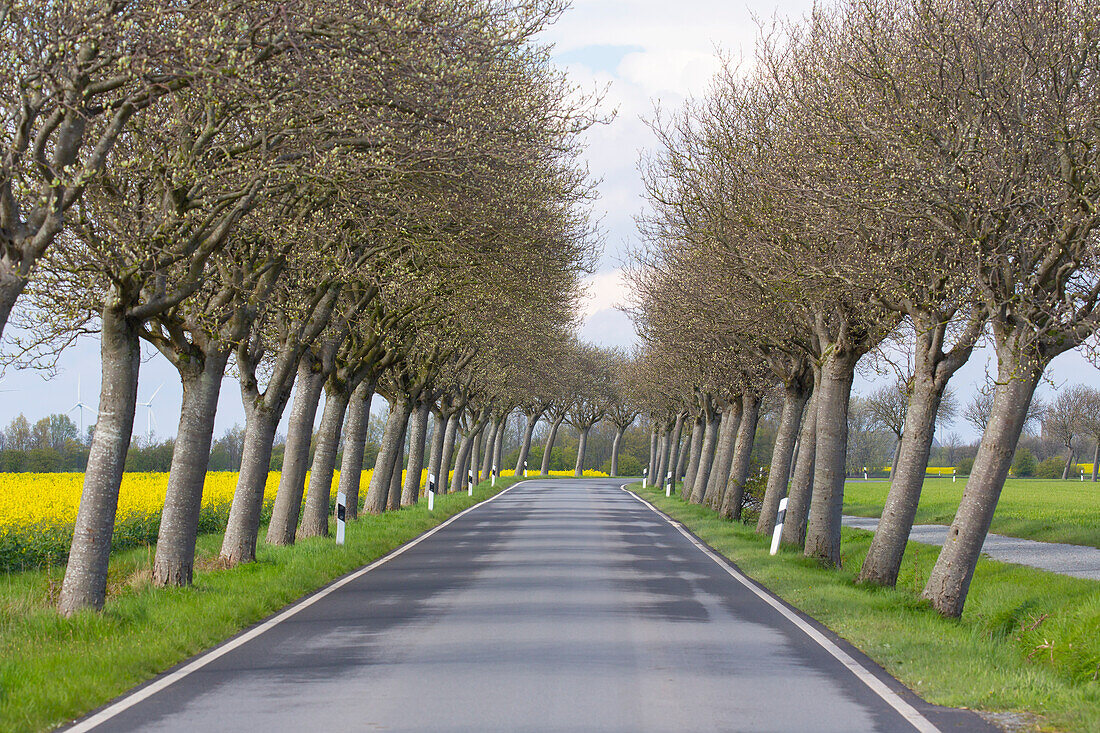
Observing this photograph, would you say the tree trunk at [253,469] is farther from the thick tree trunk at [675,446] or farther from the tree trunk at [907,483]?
the thick tree trunk at [675,446]

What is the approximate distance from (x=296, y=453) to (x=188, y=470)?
5.93m

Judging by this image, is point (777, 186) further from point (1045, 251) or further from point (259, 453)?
point (259, 453)

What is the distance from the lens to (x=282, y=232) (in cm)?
1605

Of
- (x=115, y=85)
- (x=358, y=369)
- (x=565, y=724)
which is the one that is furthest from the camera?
(x=358, y=369)

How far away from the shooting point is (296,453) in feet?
70.6

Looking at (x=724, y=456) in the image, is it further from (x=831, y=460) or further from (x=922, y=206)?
(x=922, y=206)

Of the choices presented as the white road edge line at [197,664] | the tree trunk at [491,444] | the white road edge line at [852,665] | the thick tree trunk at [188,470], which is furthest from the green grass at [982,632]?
the tree trunk at [491,444]

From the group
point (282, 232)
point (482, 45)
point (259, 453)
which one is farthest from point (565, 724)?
point (259, 453)

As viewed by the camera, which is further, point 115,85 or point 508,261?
point 508,261

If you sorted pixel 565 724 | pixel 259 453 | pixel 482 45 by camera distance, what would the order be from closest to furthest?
pixel 565 724
pixel 482 45
pixel 259 453

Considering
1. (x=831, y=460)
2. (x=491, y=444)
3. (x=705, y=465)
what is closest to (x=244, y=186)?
(x=831, y=460)

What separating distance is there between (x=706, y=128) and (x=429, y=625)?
1281cm

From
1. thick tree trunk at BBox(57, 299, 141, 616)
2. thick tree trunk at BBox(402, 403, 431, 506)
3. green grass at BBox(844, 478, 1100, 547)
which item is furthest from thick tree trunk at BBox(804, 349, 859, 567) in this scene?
thick tree trunk at BBox(402, 403, 431, 506)

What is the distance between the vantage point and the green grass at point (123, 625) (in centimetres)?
809
